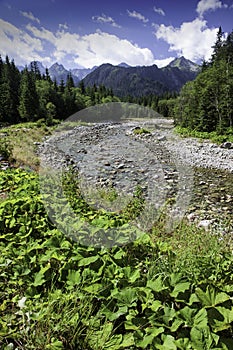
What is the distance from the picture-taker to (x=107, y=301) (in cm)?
186

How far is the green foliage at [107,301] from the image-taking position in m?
1.54

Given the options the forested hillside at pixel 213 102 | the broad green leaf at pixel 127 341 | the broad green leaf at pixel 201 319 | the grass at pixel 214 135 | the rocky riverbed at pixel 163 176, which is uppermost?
the forested hillside at pixel 213 102

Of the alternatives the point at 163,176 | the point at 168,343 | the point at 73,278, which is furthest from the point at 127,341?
the point at 163,176

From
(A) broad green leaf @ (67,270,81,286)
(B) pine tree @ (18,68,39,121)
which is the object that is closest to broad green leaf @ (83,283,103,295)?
(A) broad green leaf @ (67,270,81,286)

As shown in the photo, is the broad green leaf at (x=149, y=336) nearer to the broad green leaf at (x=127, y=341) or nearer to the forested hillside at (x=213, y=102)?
the broad green leaf at (x=127, y=341)

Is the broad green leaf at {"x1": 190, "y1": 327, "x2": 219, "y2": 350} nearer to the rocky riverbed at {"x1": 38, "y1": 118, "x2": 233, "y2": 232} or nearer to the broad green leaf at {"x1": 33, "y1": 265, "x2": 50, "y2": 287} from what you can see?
the broad green leaf at {"x1": 33, "y1": 265, "x2": 50, "y2": 287}

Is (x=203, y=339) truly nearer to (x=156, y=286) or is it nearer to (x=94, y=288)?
(x=156, y=286)

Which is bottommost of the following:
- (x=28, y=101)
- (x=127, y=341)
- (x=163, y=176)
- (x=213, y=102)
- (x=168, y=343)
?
(x=163, y=176)

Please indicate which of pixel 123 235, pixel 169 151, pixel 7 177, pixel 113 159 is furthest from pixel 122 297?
pixel 169 151

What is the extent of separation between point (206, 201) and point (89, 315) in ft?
21.4

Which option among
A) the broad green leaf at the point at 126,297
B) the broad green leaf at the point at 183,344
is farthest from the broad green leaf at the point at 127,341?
the broad green leaf at the point at 183,344

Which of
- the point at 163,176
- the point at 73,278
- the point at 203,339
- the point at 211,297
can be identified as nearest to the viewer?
the point at 203,339

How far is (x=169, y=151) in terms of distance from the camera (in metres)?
17.9

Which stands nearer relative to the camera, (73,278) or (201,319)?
(201,319)
